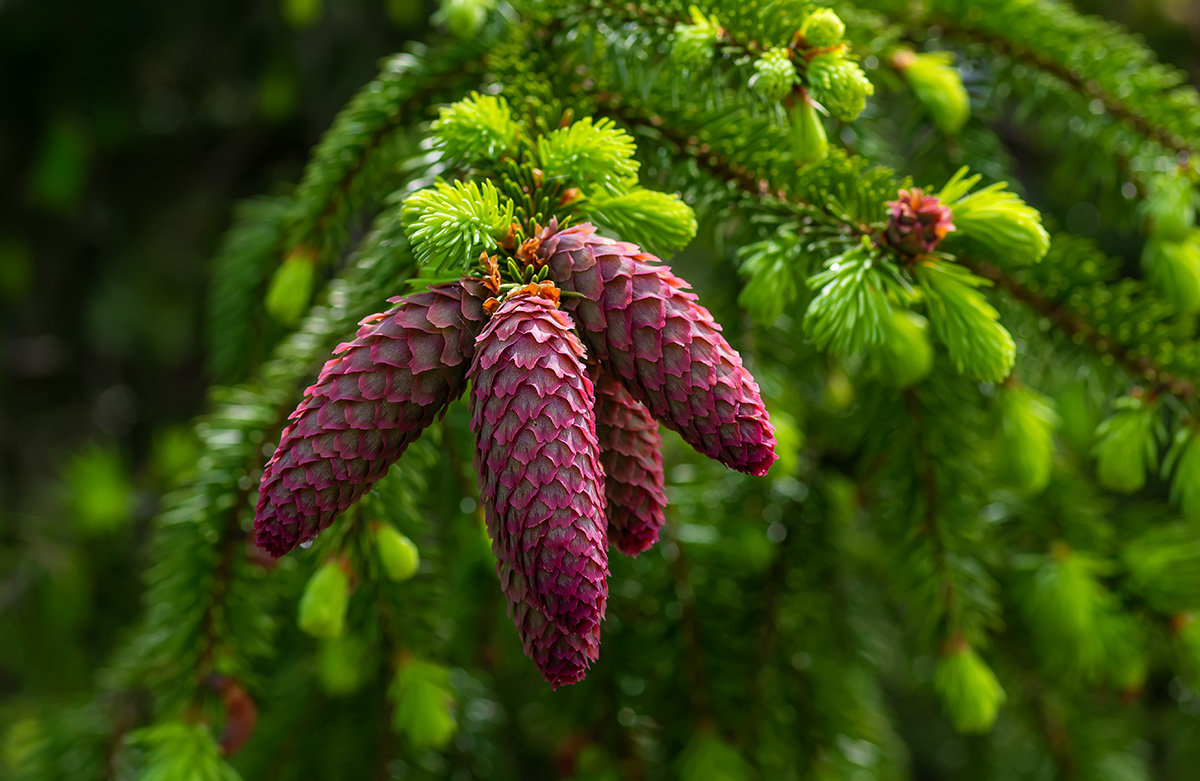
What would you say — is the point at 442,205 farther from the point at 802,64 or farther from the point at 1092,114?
the point at 1092,114

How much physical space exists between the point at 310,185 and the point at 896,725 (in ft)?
7.00

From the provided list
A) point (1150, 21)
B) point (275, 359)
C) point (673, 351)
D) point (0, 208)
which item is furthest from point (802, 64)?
point (0, 208)

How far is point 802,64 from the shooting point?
33.4 inches

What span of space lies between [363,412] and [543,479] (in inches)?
5.8

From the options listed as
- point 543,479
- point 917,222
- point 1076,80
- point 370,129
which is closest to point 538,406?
point 543,479

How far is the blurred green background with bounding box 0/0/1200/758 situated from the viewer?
211 centimetres

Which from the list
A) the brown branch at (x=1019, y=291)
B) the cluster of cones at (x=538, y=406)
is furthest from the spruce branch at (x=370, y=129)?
the cluster of cones at (x=538, y=406)

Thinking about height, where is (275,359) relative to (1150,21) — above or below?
below

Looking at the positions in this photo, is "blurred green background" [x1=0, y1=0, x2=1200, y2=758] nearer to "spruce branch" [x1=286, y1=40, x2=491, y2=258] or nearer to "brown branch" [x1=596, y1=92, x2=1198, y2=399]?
"spruce branch" [x1=286, y1=40, x2=491, y2=258]

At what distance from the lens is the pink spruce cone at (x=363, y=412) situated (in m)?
0.66

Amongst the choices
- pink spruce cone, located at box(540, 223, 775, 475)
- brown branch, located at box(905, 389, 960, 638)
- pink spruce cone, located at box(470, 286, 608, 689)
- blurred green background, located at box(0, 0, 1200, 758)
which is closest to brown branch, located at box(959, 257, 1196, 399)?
brown branch, located at box(905, 389, 960, 638)

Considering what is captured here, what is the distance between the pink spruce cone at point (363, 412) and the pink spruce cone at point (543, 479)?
1.6 inches

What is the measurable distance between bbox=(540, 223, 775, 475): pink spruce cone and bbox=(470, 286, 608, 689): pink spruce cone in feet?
0.13

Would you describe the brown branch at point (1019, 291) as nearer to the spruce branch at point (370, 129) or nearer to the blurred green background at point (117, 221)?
the spruce branch at point (370, 129)
